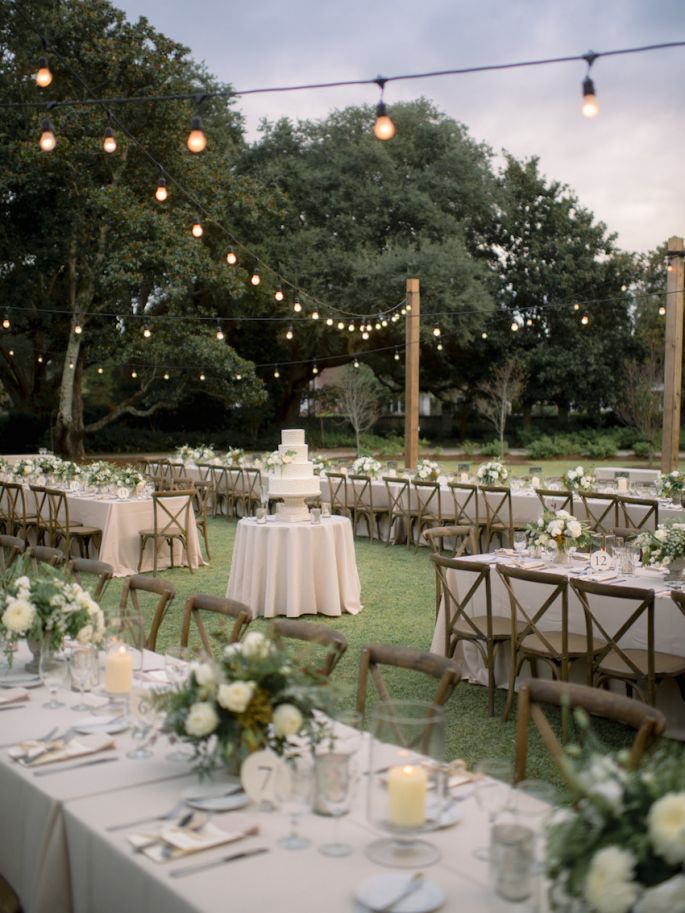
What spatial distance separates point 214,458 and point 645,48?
12.5 m

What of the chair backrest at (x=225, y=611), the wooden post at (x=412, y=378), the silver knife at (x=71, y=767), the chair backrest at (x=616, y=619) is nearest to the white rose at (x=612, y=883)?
the silver knife at (x=71, y=767)

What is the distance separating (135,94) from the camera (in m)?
20.0

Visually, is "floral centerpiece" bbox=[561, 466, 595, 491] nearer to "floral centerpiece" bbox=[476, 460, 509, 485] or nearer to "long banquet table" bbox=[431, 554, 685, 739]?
"floral centerpiece" bbox=[476, 460, 509, 485]

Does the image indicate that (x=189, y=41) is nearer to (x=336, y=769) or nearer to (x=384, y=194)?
(x=384, y=194)

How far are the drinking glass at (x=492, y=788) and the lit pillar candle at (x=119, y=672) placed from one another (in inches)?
51.8

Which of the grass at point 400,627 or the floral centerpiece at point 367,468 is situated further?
the floral centerpiece at point 367,468

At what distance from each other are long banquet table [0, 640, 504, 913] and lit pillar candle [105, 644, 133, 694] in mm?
168

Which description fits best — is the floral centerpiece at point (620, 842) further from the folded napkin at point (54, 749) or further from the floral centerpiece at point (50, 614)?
the floral centerpiece at point (50, 614)

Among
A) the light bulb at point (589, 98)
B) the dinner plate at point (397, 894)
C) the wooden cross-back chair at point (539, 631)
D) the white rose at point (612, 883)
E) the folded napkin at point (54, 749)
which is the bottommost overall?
Answer: the wooden cross-back chair at point (539, 631)

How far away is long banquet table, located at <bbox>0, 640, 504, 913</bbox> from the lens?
2047mm

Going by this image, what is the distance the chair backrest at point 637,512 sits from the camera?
9492 millimetres

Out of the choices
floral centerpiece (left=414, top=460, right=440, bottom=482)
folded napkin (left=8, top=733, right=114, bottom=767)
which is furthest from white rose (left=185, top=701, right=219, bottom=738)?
floral centerpiece (left=414, top=460, right=440, bottom=482)

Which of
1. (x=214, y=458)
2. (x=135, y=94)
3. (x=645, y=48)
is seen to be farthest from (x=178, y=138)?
(x=645, y=48)

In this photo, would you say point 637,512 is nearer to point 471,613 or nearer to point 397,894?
point 471,613
